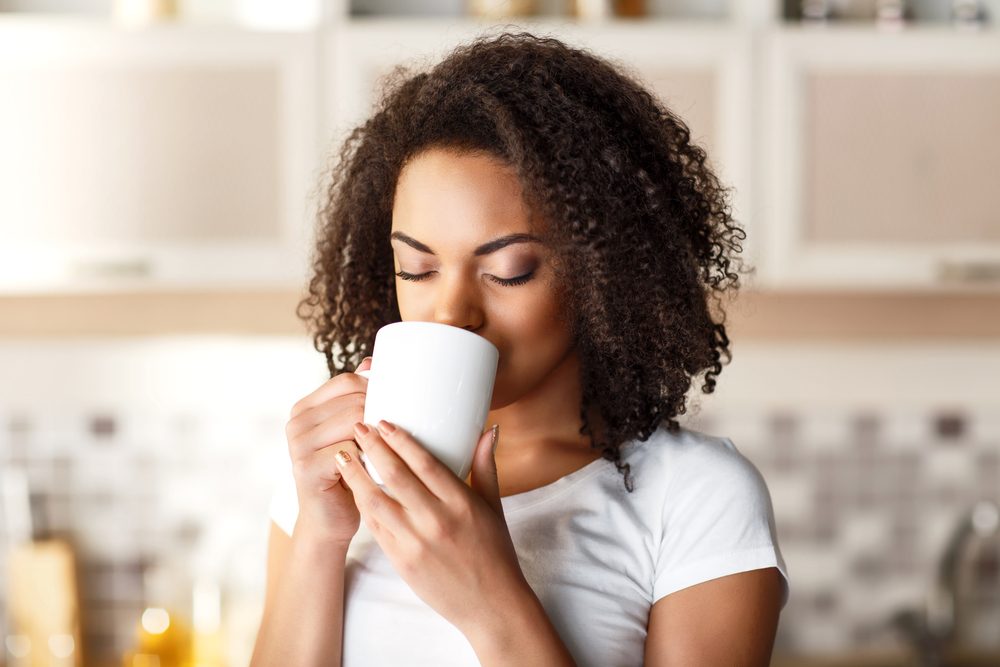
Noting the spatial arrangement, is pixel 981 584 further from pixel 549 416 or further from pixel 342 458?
pixel 342 458

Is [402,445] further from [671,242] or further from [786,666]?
[786,666]

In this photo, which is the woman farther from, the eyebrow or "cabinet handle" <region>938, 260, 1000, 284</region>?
"cabinet handle" <region>938, 260, 1000, 284</region>

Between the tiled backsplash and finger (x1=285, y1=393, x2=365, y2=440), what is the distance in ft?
3.78

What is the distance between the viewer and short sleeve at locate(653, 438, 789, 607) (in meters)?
0.81

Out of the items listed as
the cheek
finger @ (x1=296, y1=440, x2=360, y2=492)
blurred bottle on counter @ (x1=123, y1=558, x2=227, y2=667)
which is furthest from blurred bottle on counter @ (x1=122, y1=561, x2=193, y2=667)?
the cheek

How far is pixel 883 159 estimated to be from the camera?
62.0 inches

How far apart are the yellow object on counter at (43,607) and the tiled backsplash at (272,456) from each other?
0.28 feet

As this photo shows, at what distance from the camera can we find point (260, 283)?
1557 millimetres

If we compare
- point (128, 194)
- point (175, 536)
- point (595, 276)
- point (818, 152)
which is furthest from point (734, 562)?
point (175, 536)

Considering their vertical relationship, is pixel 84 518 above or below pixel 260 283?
below

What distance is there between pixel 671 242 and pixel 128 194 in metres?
1.04

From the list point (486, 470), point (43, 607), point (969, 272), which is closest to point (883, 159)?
point (969, 272)

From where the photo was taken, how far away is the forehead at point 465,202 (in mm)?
773

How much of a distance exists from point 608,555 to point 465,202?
342mm
